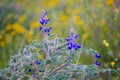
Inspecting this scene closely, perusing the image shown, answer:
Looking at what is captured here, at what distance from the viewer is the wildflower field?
89.6 inches

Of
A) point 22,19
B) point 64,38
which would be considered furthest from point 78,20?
point 64,38

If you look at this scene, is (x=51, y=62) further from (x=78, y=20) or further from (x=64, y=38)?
(x=78, y=20)

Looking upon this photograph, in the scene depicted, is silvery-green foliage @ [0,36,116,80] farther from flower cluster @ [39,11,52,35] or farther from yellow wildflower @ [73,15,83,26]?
yellow wildflower @ [73,15,83,26]

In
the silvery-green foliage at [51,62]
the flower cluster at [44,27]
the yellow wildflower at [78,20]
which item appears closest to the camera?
the silvery-green foliage at [51,62]

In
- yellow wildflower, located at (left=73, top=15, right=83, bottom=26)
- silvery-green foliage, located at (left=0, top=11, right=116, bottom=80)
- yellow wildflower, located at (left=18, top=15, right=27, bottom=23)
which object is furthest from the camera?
yellow wildflower, located at (left=18, top=15, right=27, bottom=23)

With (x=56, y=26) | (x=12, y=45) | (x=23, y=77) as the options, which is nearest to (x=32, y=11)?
(x=56, y=26)

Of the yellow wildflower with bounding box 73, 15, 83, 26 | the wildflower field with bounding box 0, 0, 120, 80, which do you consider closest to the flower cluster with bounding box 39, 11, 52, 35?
the wildflower field with bounding box 0, 0, 120, 80

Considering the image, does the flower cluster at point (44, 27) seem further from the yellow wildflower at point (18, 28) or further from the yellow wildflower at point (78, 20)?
the yellow wildflower at point (18, 28)

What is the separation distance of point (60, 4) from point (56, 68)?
4.93 meters

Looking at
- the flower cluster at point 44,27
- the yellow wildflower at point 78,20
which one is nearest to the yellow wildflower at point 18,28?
the yellow wildflower at point 78,20

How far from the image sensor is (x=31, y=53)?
228cm

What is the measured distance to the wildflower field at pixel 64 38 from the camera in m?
2.28

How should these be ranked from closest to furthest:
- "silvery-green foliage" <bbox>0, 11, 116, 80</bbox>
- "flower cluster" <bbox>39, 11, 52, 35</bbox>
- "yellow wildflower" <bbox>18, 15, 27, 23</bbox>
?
1. "silvery-green foliage" <bbox>0, 11, 116, 80</bbox>
2. "flower cluster" <bbox>39, 11, 52, 35</bbox>
3. "yellow wildflower" <bbox>18, 15, 27, 23</bbox>

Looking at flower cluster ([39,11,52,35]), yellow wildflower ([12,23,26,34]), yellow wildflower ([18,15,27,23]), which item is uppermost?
yellow wildflower ([18,15,27,23])
